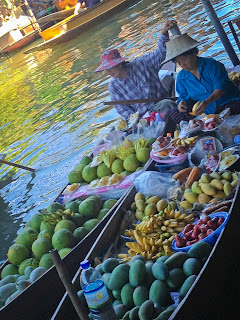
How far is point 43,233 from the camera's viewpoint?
346cm

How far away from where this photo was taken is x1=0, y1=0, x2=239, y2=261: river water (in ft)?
20.0

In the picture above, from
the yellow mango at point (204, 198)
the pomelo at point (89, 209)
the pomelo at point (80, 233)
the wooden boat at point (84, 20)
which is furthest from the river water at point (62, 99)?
the yellow mango at point (204, 198)

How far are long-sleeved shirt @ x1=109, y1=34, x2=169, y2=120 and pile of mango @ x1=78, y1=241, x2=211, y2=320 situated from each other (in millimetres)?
2864

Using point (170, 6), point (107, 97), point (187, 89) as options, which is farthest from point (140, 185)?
point (170, 6)

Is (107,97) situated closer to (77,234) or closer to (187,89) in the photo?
(187,89)

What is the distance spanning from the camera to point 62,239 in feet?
10.8

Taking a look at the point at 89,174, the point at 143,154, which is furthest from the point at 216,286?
the point at 89,174

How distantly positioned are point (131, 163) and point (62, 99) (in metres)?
6.19

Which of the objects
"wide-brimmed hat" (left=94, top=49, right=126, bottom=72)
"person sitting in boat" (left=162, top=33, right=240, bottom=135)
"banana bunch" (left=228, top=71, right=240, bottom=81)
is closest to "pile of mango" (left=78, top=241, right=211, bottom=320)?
"person sitting in boat" (left=162, top=33, right=240, bottom=135)

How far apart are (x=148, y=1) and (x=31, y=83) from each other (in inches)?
233

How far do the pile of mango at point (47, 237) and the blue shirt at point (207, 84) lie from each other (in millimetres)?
1304

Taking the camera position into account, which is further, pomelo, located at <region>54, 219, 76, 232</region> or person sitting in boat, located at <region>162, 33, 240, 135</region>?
person sitting in boat, located at <region>162, 33, 240, 135</region>

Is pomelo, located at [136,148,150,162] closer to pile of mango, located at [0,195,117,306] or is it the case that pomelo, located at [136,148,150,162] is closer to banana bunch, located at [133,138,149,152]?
banana bunch, located at [133,138,149,152]

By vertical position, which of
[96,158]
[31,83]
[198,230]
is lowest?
[198,230]
